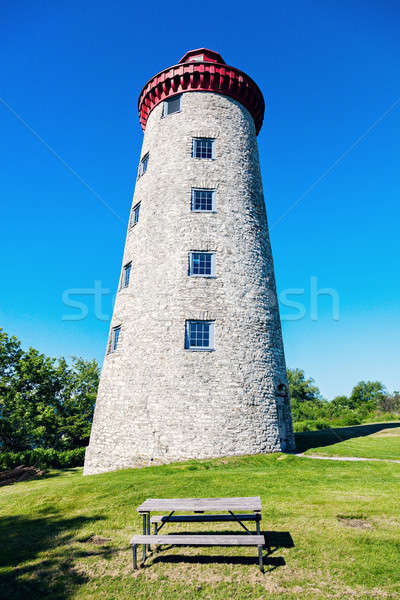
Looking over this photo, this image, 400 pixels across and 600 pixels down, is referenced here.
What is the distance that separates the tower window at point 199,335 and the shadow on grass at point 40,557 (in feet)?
26.5

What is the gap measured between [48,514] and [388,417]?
1708 inches

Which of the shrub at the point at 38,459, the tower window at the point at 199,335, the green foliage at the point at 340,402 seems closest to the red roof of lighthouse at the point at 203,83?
the tower window at the point at 199,335

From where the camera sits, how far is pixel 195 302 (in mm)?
16188

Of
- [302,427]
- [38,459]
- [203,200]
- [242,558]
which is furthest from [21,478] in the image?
[302,427]

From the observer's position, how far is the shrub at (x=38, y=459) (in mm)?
20000

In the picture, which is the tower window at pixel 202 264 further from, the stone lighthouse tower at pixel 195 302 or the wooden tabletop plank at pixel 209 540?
the wooden tabletop plank at pixel 209 540

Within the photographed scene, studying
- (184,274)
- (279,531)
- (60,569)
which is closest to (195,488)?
(279,531)

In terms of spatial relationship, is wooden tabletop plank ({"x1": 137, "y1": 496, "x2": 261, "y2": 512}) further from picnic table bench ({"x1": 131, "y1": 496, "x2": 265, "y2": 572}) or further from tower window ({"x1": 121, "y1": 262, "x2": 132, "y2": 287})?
tower window ({"x1": 121, "y1": 262, "x2": 132, "y2": 287})

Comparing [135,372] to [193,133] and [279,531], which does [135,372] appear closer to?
[279,531]

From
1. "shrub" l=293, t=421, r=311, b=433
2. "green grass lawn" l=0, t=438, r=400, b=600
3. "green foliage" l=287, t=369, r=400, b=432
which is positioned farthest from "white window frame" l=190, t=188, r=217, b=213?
"green foliage" l=287, t=369, r=400, b=432

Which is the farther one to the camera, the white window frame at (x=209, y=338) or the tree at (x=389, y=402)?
the tree at (x=389, y=402)

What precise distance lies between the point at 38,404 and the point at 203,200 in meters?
20.3

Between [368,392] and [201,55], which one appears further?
[368,392]

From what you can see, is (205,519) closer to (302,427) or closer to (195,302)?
(195,302)
